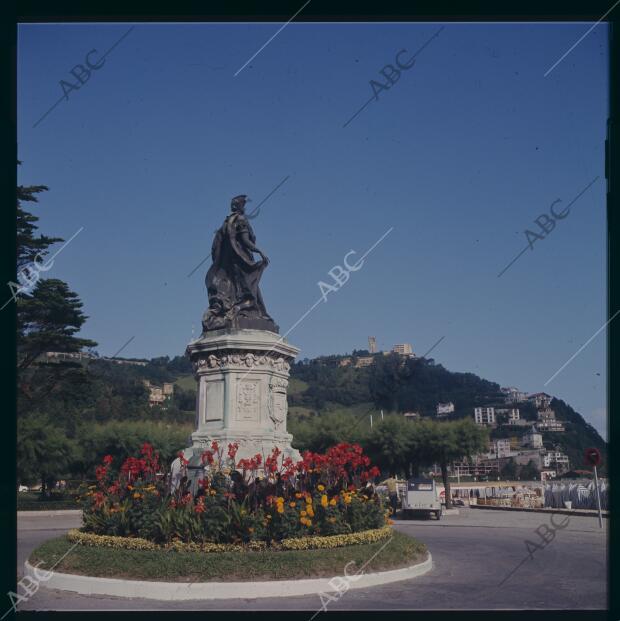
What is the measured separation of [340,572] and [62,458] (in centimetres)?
3447

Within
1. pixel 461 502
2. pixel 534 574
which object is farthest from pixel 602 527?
pixel 461 502

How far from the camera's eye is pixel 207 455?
1319 centimetres

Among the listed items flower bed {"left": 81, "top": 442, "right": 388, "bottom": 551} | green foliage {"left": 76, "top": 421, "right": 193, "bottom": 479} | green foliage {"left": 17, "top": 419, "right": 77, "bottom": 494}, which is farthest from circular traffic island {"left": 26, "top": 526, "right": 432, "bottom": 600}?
green foliage {"left": 76, "top": 421, "right": 193, "bottom": 479}

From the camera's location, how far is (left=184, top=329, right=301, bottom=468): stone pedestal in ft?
55.0

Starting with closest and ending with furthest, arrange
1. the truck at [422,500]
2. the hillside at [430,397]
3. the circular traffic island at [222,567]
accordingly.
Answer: the circular traffic island at [222,567]
the truck at [422,500]
the hillside at [430,397]

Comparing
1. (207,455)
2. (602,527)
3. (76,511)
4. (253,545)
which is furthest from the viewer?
(76,511)

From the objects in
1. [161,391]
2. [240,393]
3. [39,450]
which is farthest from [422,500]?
[161,391]

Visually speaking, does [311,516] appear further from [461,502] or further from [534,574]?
[461,502]

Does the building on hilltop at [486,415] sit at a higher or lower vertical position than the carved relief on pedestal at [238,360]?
lower

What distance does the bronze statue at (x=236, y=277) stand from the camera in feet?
60.4

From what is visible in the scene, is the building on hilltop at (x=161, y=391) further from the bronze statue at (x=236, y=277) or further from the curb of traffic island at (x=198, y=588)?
the curb of traffic island at (x=198, y=588)

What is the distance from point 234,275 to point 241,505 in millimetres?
7827

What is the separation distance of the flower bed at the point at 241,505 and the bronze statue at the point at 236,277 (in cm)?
504

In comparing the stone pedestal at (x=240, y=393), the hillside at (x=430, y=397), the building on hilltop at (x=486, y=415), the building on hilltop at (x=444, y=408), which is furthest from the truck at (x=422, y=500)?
the building on hilltop at (x=486, y=415)
